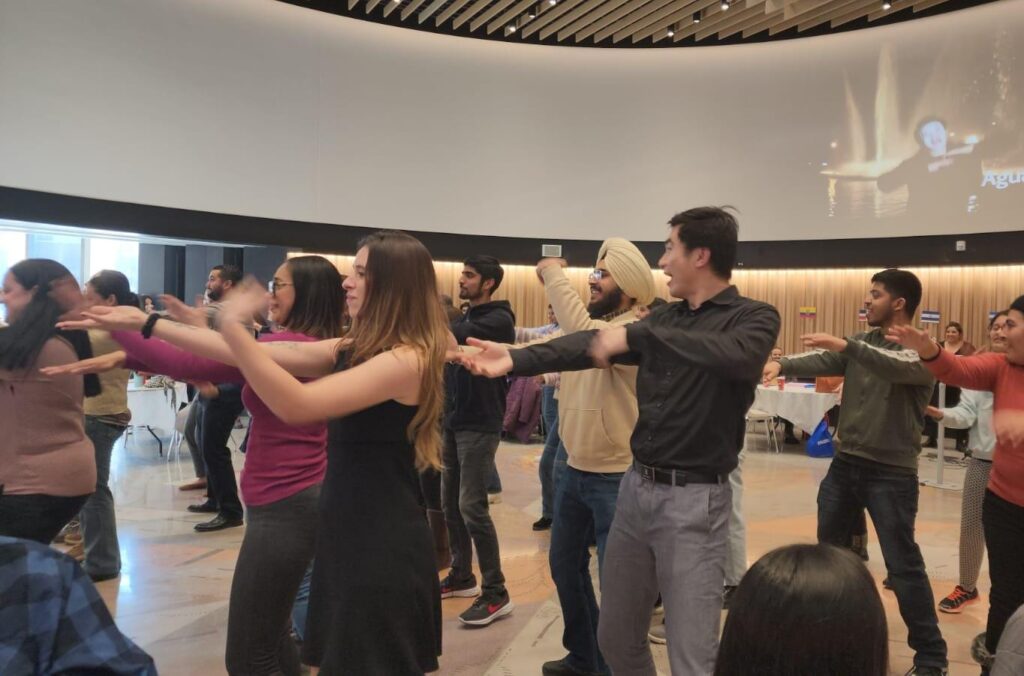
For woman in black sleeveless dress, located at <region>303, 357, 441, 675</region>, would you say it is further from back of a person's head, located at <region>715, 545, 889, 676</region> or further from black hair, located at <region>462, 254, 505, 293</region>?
black hair, located at <region>462, 254, 505, 293</region>

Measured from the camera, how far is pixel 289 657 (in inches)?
99.3

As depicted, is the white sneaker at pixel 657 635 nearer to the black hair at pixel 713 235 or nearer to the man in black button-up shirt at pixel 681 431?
the man in black button-up shirt at pixel 681 431

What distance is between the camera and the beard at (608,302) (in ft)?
10.4

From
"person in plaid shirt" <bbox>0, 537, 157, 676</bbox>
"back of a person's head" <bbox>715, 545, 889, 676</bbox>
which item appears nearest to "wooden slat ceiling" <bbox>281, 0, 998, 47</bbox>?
"back of a person's head" <bbox>715, 545, 889, 676</bbox>

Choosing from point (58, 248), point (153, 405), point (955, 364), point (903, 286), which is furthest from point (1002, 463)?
point (58, 248)

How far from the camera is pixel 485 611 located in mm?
3971

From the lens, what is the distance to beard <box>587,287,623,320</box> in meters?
3.18

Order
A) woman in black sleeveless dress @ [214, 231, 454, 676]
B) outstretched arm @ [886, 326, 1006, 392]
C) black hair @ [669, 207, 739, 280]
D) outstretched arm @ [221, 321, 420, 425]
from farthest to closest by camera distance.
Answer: outstretched arm @ [886, 326, 1006, 392]
black hair @ [669, 207, 739, 280]
woman in black sleeveless dress @ [214, 231, 454, 676]
outstretched arm @ [221, 321, 420, 425]

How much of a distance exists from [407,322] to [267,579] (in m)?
0.93

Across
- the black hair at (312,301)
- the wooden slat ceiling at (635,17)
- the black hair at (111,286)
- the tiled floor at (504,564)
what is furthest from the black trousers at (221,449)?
the wooden slat ceiling at (635,17)

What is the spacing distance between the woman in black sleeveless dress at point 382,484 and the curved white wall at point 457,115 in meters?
9.26

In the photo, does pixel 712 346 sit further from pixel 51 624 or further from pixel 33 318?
pixel 33 318

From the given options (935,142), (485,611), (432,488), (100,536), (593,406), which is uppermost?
(935,142)

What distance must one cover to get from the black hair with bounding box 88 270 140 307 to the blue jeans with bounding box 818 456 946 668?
4.14m
